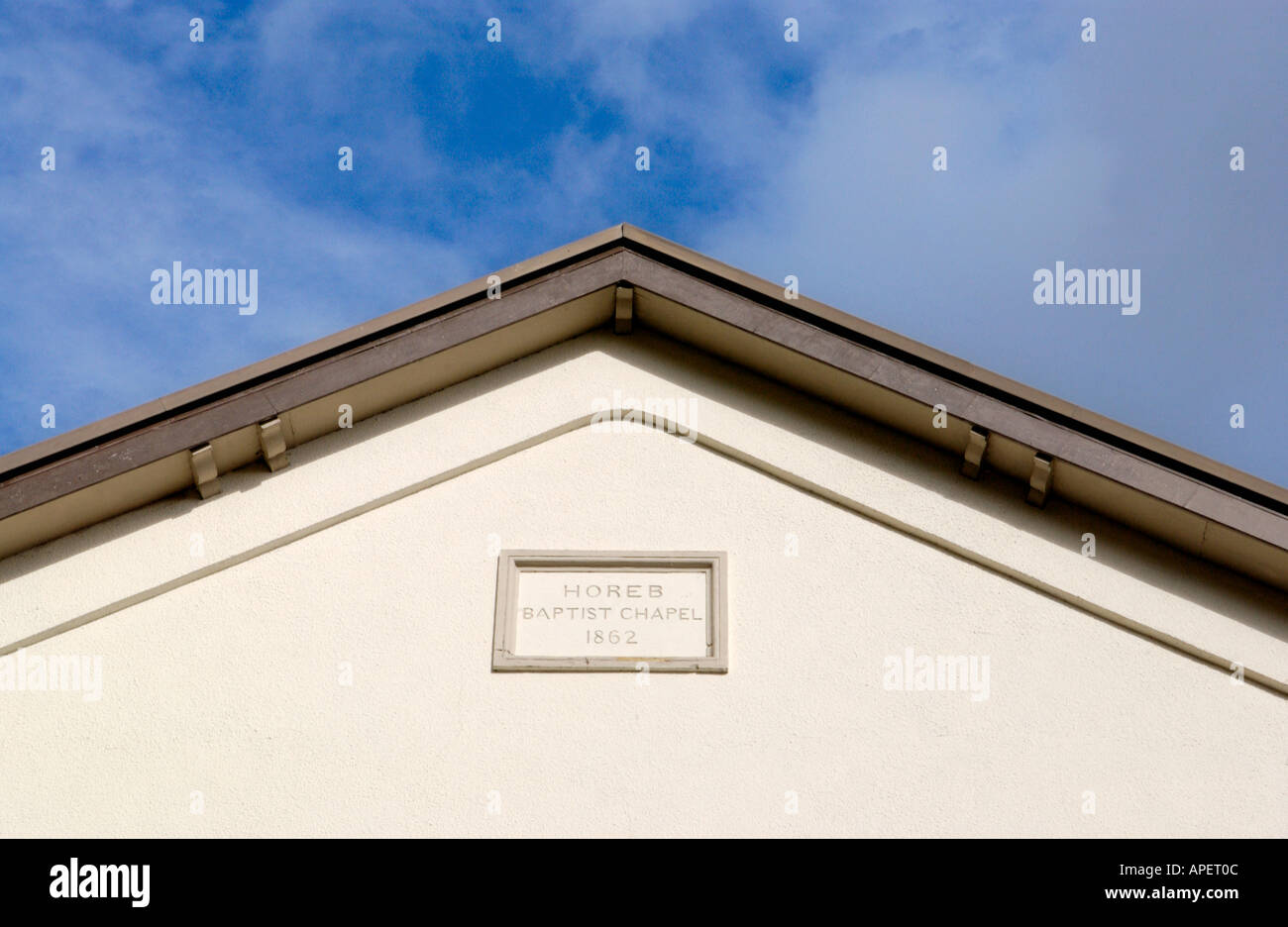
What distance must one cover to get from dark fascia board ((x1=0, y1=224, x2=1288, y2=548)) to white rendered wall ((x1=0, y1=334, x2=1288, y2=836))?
437 mm

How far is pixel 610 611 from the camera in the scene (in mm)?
7797

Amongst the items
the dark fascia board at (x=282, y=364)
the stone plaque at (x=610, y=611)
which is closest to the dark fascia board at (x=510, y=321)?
the dark fascia board at (x=282, y=364)

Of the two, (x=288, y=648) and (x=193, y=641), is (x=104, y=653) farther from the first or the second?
(x=288, y=648)

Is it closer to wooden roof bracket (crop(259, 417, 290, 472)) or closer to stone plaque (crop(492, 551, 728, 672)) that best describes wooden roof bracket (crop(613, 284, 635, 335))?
stone plaque (crop(492, 551, 728, 672))

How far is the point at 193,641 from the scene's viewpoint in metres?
7.67

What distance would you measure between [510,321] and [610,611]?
194cm

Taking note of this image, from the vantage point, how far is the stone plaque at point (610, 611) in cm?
762

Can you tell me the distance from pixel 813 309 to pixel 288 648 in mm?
3517

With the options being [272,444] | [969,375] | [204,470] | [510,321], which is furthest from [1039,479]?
[204,470]

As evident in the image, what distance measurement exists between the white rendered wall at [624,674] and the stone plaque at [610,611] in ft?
0.35

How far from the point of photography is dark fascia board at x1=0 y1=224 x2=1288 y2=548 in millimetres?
7836
